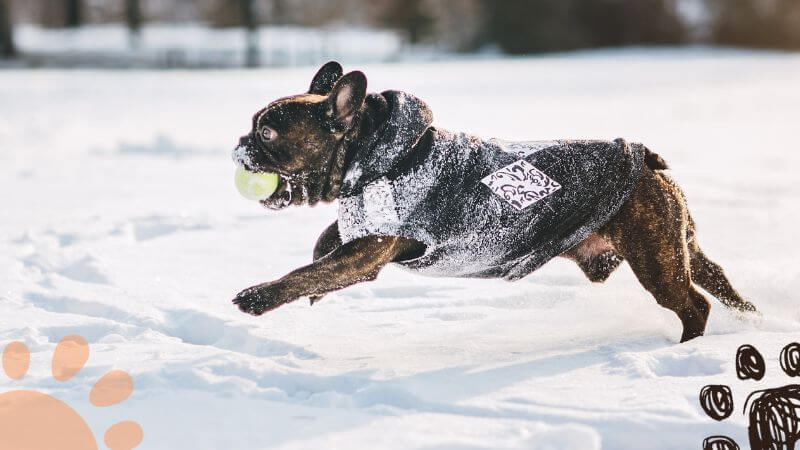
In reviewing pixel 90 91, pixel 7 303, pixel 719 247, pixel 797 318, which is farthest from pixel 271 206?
pixel 90 91

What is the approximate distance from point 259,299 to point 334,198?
0.52 meters

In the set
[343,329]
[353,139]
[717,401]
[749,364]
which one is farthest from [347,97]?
[749,364]

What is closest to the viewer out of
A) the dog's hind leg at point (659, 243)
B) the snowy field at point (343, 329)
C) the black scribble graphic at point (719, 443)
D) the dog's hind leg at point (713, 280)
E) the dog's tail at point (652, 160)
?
the black scribble graphic at point (719, 443)

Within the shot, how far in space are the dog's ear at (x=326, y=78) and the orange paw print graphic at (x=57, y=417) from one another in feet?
4.57

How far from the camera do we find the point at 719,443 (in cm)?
285

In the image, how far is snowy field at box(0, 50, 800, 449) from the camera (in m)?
2.97

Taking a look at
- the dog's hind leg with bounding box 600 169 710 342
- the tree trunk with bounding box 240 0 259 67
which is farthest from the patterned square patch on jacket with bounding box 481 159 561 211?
the tree trunk with bounding box 240 0 259 67

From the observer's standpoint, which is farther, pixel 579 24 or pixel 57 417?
pixel 579 24

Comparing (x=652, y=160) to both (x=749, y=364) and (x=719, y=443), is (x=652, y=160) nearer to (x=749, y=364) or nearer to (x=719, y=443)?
(x=749, y=364)

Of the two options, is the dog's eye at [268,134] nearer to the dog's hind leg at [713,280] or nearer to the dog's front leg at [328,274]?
the dog's front leg at [328,274]

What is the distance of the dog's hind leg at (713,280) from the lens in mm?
4148

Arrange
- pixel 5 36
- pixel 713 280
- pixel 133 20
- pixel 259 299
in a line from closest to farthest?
1. pixel 259 299
2. pixel 713 280
3. pixel 5 36
4. pixel 133 20

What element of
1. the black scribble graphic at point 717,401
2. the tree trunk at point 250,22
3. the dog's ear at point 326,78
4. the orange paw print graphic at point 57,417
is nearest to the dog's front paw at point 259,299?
the orange paw print graphic at point 57,417

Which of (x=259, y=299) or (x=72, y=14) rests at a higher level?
(x=259, y=299)
